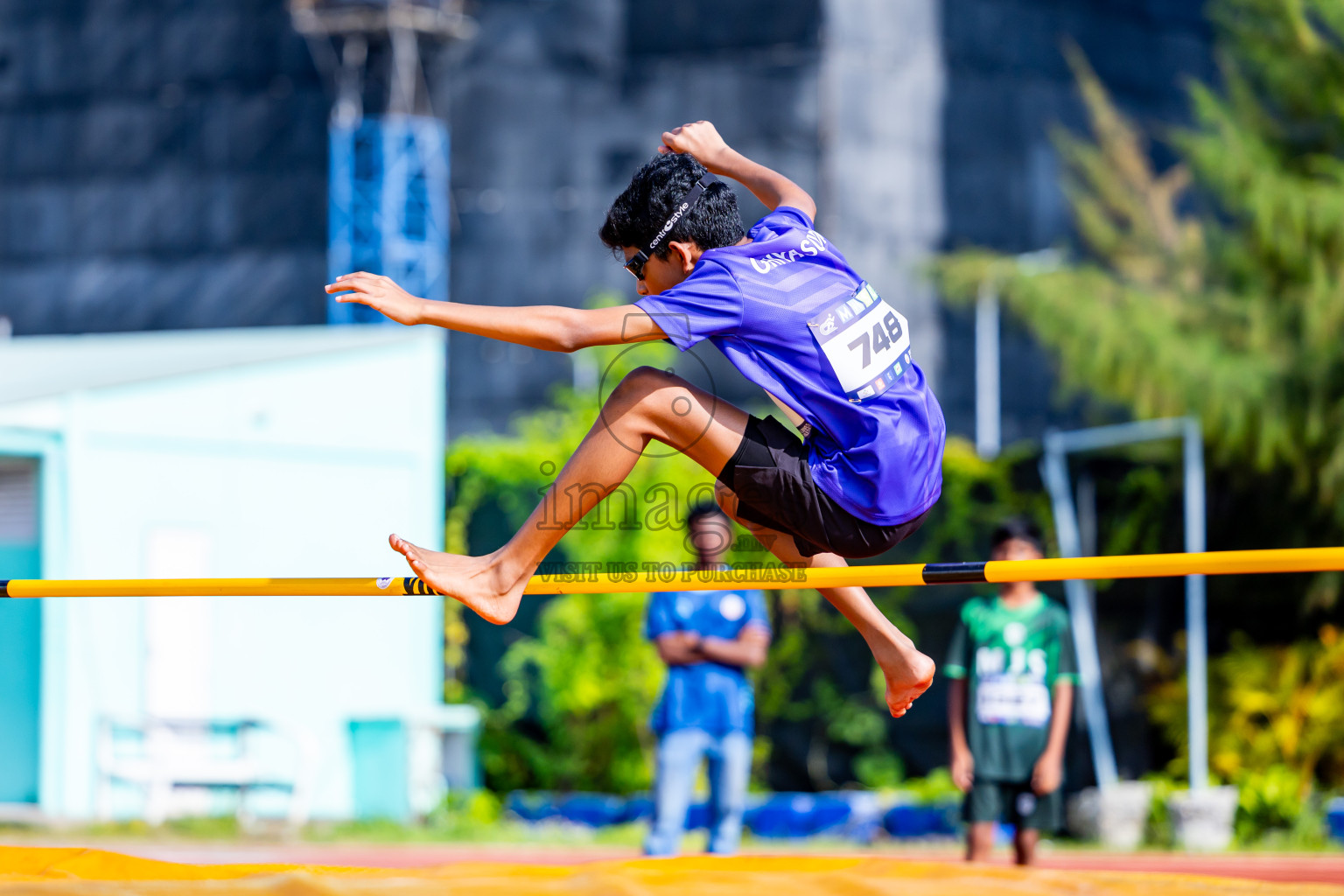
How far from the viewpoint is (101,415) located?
36.4ft

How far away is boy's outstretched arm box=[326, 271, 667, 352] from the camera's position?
3883 mm

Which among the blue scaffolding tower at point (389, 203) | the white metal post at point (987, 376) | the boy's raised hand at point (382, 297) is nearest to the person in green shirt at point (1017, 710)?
the boy's raised hand at point (382, 297)

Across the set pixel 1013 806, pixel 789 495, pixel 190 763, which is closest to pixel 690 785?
pixel 1013 806

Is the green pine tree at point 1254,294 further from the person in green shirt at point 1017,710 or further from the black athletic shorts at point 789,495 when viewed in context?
the black athletic shorts at point 789,495

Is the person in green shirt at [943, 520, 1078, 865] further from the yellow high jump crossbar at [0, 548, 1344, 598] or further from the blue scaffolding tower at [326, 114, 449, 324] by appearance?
the blue scaffolding tower at [326, 114, 449, 324]

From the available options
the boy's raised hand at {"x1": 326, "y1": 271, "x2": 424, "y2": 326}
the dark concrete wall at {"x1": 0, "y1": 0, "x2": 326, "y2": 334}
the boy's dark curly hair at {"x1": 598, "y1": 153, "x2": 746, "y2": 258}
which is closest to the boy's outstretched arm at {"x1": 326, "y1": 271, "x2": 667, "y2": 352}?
the boy's raised hand at {"x1": 326, "y1": 271, "x2": 424, "y2": 326}

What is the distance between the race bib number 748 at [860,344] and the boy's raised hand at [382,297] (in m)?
1.01

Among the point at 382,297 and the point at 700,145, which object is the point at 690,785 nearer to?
the point at 700,145

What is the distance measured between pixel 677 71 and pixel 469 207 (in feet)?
10.3

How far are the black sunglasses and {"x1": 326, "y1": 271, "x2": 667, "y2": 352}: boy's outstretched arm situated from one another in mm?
280

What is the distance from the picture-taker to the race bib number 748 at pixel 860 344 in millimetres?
4062

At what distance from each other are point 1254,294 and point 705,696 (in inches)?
240

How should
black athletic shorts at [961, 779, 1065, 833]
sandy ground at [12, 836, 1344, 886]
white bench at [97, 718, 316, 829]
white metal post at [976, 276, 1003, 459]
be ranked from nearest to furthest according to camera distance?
black athletic shorts at [961, 779, 1065, 833], sandy ground at [12, 836, 1344, 886], white bench at [97, 718, 316, 829], white metal post at [976, 276, 1003, 459]

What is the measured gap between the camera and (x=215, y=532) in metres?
11.8
